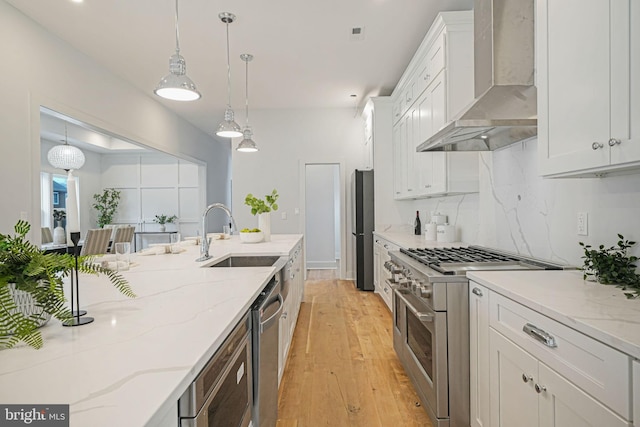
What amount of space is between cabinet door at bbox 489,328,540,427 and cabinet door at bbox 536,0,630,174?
77cm

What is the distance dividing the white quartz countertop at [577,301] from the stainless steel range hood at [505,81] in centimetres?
79

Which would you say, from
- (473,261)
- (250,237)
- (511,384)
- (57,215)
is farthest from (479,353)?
(57,215)

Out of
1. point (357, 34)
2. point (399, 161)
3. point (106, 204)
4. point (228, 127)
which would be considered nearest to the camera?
point (228, 127)

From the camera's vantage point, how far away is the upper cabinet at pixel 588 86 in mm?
1189

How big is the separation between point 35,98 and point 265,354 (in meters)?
3.40

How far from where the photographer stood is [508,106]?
2.01 metres

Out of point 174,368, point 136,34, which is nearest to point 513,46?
point 174,368

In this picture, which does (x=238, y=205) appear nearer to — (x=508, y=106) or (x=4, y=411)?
(x=508, y=106)

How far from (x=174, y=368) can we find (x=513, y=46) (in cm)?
231

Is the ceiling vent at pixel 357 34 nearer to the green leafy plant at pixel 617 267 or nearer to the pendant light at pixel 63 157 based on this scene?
the green leafy plant at pixel 617 267

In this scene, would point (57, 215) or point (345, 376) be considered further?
point (57, 215)

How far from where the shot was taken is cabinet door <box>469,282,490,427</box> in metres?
1.72

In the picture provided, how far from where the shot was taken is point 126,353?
2.80 ft

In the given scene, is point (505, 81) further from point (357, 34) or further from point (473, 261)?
point (357, 34)
